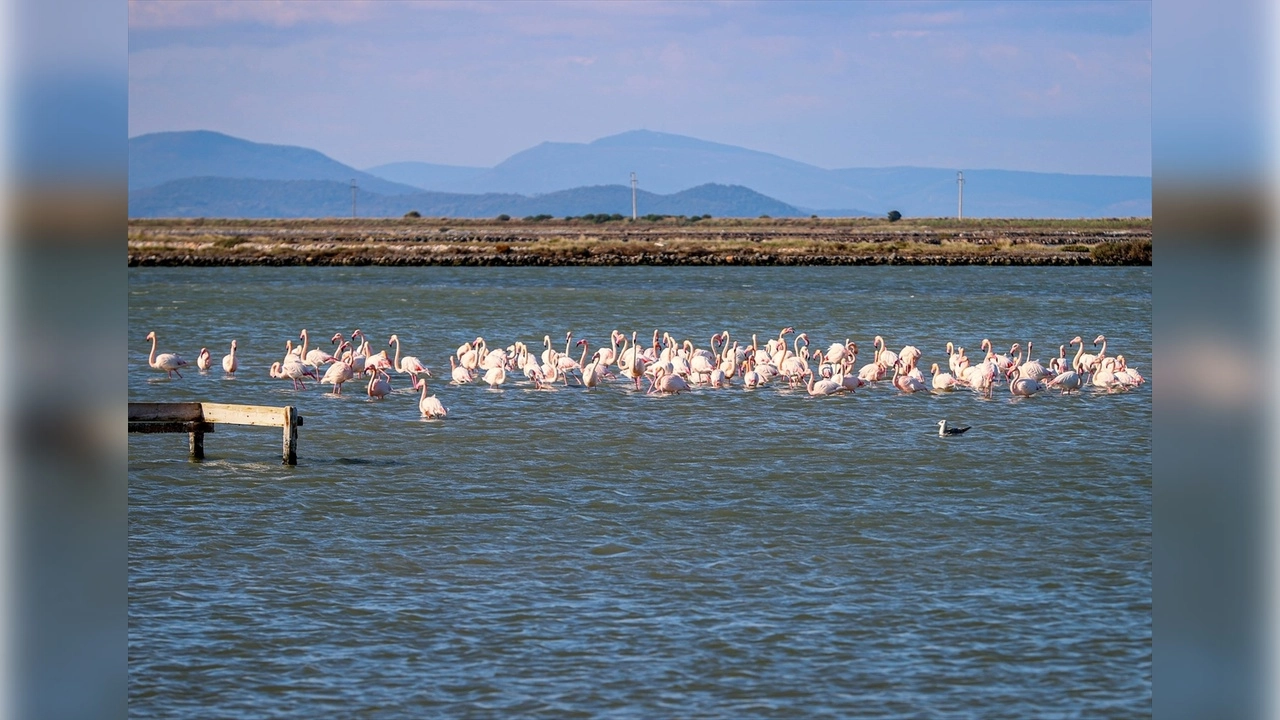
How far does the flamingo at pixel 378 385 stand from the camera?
2036 centimetres

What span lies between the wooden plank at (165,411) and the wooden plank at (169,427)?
5 centimetres

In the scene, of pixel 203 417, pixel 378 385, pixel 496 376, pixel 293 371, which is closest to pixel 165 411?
pixel 203 417

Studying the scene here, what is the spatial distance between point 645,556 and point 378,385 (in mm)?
9975

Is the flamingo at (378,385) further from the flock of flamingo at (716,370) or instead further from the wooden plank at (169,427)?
the wooden plank at (169,427)

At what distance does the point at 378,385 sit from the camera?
20.4 metres

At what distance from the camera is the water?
8398 mm

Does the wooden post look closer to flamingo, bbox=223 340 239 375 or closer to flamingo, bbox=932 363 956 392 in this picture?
flamingo, bbox=223 340 239 375

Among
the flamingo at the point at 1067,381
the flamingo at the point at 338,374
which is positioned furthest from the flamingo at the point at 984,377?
the flamingo at the point at 338,374
